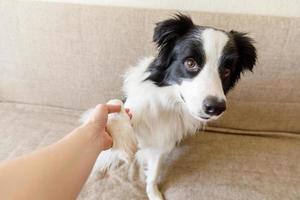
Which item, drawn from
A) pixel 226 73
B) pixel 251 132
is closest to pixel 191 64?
pixel 226 73

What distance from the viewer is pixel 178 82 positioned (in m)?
1.07

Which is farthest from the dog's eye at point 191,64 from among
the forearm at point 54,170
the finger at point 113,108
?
the forearm at point 54,170

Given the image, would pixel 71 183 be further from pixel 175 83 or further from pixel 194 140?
pixel 194 140

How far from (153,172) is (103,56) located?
59 cm

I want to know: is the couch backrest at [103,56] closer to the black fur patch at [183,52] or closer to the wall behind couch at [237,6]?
the wall behind couch at [237,6]

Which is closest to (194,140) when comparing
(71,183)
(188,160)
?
(188,160)

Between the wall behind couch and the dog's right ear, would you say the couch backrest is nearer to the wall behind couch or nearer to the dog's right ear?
the wall behind couch

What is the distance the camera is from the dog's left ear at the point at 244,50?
1133 mm

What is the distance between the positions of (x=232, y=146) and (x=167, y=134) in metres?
0.39

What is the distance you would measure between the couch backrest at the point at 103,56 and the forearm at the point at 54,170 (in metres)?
0.60

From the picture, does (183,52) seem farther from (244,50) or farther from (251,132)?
(251,132)

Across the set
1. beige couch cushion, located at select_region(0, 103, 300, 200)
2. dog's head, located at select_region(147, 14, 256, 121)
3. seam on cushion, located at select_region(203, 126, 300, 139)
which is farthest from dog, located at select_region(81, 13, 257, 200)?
seam on cushion, located at select_region(203, 126, 300, 139)

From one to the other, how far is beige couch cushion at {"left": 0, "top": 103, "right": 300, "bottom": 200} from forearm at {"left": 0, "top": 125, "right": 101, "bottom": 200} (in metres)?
0.38

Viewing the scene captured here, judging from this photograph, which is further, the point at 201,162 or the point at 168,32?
the point at 201,162
